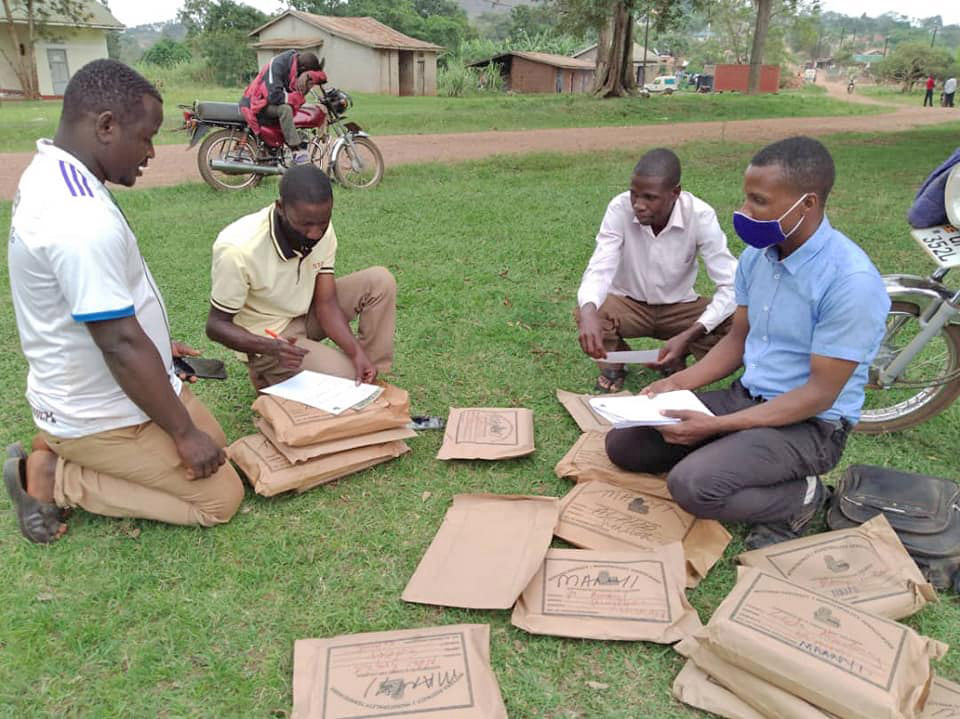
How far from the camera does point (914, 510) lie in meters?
2.15

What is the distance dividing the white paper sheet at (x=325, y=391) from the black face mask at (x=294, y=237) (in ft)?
1.69

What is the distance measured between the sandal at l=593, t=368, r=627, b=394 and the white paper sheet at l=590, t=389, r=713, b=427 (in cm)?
75

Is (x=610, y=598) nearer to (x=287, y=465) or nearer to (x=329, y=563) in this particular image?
(x=329, y=563)

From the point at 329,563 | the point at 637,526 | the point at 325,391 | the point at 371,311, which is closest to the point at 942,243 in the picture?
the point at 637,526

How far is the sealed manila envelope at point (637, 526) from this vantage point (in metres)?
2.16

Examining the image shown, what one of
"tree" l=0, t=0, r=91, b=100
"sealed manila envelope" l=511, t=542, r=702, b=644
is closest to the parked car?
"tree" l=0, t=0, r=91, b=100

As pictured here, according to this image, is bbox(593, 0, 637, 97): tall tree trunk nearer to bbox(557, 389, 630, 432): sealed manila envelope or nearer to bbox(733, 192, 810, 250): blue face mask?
bbox(557, 389, 630, 432): sealed manila envelope

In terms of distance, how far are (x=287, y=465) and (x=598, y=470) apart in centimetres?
113

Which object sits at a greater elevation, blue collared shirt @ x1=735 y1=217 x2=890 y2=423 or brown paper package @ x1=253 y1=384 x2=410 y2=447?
blue collared shirt @ x1=735 y1=217 x2=890 y2=423

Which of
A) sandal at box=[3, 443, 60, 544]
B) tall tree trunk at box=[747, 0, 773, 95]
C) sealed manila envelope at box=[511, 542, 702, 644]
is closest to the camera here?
sealed manila envelope at box=[511, 542, 702, 644]

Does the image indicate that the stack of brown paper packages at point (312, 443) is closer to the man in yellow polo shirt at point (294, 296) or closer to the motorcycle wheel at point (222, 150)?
the man in yellow polo shirt at point (294, 296)

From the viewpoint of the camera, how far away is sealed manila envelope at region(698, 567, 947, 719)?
4.93 ft

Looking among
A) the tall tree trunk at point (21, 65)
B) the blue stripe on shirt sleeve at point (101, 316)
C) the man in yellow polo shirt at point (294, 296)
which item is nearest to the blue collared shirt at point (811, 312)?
the man in yellow polo shirt at point (294, 296)

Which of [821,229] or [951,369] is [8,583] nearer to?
[821,229]
